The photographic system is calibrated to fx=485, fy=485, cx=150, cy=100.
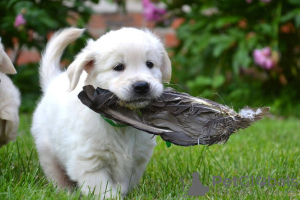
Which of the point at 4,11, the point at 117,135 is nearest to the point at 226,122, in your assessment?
the point at 117,135

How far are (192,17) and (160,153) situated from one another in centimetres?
311

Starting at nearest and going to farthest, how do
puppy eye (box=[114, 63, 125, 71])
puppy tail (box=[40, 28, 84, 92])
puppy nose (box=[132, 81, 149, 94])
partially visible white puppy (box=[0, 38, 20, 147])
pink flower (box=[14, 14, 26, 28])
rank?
puppy nose (box=[132, 81, 149, 94]) → puppy eye (box=[114, 63, 125, 71]) → partially visible white puppy (box=[0, 38, 20, 147]) → puppy tail (box=[40, 28, 84, 92]) → pink flower (box=[14, 14, 26, 28])

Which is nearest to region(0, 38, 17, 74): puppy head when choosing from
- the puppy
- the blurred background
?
the puppy

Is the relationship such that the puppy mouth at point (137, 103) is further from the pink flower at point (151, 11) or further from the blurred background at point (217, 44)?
the pink flower at point (151, 11)

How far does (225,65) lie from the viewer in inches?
251

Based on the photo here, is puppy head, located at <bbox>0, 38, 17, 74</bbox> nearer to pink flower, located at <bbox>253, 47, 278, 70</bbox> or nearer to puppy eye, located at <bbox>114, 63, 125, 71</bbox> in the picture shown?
puppy eye, located at <bbox>114, 63, 125, 71</bbox>

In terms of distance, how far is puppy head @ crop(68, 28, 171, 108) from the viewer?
8.07 ft

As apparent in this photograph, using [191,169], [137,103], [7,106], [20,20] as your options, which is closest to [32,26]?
[20,20]

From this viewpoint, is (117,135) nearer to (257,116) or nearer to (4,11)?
(257,116)

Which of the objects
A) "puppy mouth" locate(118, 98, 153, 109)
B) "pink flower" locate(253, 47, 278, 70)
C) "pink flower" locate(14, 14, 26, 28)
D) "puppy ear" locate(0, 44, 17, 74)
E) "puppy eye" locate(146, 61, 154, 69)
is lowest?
"pink flower" locate(14, 14, 26, 28)

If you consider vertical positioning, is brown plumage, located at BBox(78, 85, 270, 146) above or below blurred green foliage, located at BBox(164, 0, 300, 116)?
above

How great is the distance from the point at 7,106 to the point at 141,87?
2.92ft

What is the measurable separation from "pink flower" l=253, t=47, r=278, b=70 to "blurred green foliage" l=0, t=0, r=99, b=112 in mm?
2045

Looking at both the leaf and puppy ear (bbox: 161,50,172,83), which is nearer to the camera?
puppy ear (bbox: 161,50,172,83)
